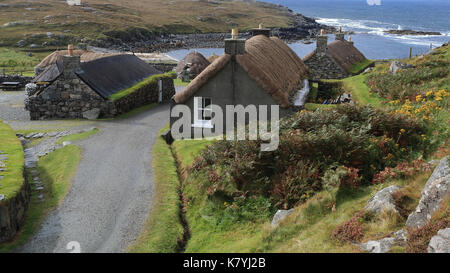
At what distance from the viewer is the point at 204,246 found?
505 inches

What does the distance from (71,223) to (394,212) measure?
1029cm

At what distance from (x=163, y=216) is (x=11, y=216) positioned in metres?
4.88

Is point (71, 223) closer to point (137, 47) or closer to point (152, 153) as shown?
point (152, 153)

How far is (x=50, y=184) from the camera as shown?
710 inches

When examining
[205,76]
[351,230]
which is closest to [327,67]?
[205,76]

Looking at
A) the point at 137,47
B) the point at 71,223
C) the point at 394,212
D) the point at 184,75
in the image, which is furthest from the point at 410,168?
the point at 137,47

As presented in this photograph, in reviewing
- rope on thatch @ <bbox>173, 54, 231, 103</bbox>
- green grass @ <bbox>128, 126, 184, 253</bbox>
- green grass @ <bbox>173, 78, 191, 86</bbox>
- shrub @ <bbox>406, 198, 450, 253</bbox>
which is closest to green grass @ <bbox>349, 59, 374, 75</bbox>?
green grass @ <bbox>173, 78, 191, 86</bbox>

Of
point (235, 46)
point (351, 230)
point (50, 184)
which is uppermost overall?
point (235, 46)

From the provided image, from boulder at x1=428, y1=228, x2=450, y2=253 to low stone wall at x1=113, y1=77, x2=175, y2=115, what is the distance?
24.5 m

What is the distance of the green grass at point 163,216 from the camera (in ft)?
42.6

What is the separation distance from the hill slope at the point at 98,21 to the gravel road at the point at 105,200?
7687cm

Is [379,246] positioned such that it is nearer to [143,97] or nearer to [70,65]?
[70,65]

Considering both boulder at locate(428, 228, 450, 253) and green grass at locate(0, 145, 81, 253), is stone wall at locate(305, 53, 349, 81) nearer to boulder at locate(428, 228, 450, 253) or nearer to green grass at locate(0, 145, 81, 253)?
green grass at locate(0, 145, 81, 253)
